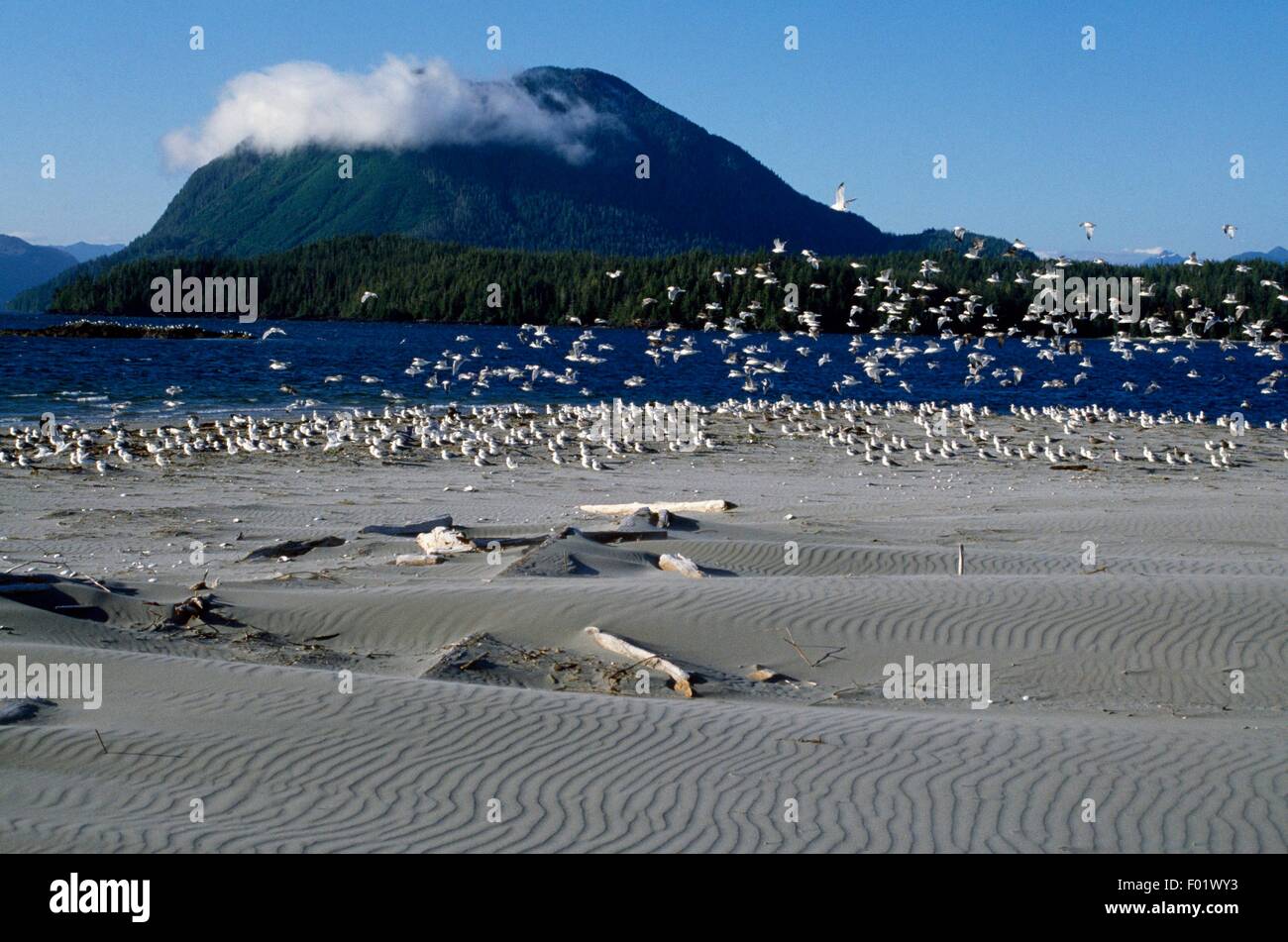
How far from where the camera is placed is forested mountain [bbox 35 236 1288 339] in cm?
9588

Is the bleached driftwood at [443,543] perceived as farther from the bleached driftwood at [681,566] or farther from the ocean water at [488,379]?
the ocean water at [488,379]

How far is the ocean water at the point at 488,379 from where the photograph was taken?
127ft

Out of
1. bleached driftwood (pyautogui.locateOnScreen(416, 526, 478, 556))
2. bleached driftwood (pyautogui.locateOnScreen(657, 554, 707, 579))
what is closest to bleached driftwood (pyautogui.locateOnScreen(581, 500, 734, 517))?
bleached driftwood (pyautogui.locateOnScreen(416, 526, 478, 556))

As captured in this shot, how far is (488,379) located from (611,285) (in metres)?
71.7

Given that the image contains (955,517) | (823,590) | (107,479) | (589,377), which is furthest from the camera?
(589,377)

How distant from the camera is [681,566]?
13.7 m

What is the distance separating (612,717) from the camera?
880 cm

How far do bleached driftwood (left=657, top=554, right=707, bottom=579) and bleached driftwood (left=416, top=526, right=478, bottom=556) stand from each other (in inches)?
99.6

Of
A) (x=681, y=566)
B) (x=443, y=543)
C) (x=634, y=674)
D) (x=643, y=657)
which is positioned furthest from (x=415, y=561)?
(x=634, y=674)

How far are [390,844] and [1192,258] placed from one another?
39953 millimetres

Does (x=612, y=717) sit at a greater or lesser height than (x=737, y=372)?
lesser

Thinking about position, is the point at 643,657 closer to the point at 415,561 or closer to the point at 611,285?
the point at 415,561

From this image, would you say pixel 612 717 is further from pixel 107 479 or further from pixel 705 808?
pixel 107 479
